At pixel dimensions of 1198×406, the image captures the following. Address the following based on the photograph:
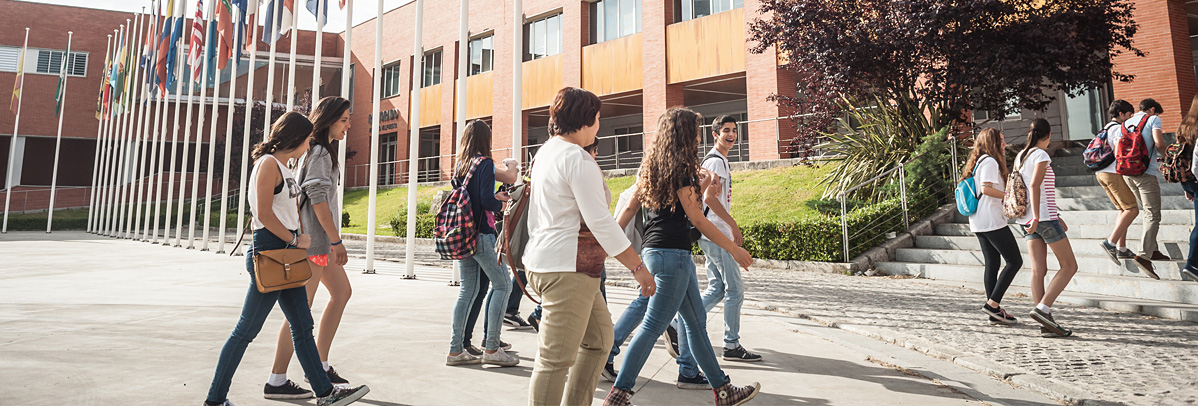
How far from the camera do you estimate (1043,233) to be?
17.3ft

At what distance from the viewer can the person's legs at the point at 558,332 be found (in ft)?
8.31

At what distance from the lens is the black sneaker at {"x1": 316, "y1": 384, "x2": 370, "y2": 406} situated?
3197 mm

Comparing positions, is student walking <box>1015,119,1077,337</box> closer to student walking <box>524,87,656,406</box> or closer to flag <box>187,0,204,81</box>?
student walking <box>524,87,656,406</box>

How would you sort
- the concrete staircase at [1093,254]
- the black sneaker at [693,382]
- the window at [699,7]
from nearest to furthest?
the black sneaker at [693,382], the concrete staircase at [1093,254], the window at [699,7]

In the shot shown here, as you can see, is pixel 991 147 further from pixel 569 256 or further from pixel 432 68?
pixel 432 68

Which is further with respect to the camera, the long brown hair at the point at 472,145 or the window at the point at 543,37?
the window at the point at 543,37

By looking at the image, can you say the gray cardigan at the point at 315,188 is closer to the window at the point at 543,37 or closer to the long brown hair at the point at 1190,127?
the long brown hair at the point at 1190,127

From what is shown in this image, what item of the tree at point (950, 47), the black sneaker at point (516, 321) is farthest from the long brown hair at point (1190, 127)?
the black sneaker at point (516, 321)

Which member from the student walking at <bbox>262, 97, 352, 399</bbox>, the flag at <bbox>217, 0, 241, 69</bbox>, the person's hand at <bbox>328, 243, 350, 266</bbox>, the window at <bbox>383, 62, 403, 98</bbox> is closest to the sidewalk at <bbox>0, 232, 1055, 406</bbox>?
the student walking at <bbox>262, 97, 352, 399</bbox>

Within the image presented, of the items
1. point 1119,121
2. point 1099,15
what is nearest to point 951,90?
point 1099,15

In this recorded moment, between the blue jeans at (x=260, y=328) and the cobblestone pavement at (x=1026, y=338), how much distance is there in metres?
3.21

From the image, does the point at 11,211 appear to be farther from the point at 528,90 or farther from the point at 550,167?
the point at 550,167

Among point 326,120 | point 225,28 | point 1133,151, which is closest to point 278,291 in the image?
point 326,120

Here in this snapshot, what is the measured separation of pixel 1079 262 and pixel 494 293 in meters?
7.61
